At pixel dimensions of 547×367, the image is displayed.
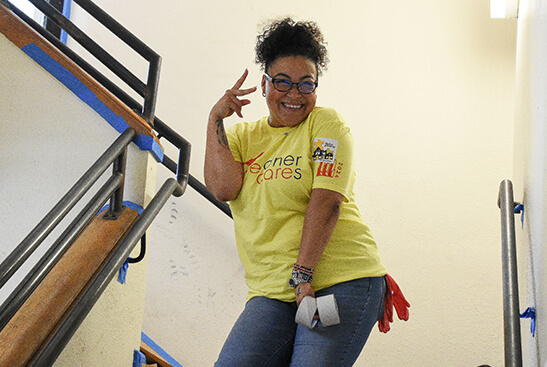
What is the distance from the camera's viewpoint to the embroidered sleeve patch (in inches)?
58.1

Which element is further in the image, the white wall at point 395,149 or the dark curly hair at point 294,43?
the white wall at point 395,149

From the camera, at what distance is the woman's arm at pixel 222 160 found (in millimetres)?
1563

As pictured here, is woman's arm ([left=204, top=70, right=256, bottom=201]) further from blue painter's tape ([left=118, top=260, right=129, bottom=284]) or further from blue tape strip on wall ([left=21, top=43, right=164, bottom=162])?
blue painter's tape ([left=118, top=260, right=129, bottom=284])

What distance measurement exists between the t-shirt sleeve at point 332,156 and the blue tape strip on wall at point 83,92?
527 millimetres

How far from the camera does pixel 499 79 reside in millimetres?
3471

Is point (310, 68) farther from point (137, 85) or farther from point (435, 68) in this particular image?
point (435, 68)

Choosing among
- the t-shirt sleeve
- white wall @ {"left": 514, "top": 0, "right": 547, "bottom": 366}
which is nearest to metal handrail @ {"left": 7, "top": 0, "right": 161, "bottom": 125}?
the t-shirt sleeve

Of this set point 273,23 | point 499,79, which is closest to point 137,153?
point 273,23

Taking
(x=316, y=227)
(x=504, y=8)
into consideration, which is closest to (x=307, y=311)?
(x=316, y=227)

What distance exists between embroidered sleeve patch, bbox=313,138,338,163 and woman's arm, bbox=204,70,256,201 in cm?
23

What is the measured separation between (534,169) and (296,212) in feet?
2.21

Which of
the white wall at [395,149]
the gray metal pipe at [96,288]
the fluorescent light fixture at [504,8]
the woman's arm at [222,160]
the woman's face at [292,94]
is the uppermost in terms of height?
the fluorescent light fixture at [504,8]

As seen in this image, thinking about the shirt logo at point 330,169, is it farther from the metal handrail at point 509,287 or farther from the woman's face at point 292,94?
the metal handrail at point 509,287

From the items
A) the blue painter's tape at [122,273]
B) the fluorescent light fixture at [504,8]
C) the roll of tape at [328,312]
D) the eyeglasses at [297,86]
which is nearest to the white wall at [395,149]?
the fluorescent light fixture at [504,8]
